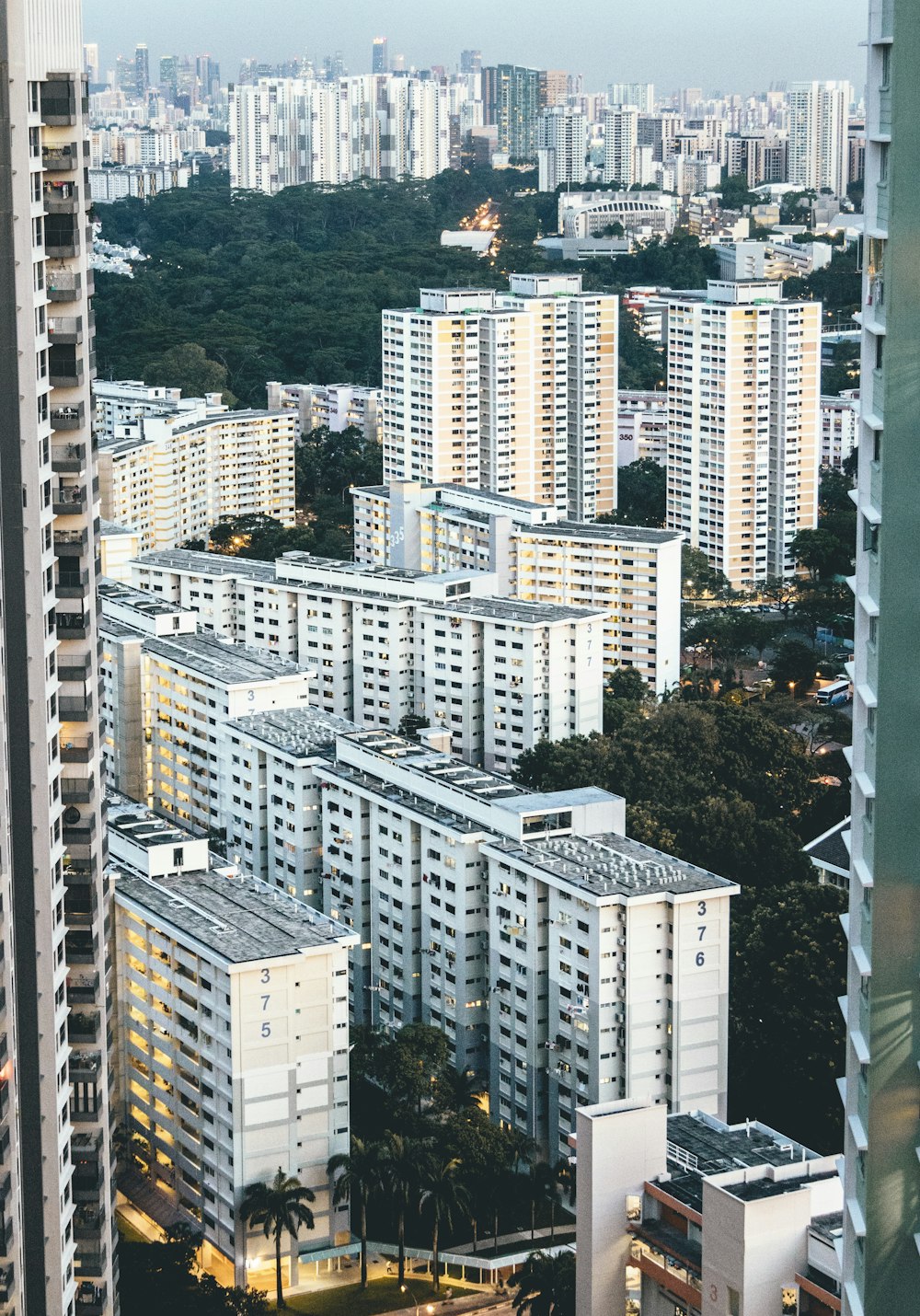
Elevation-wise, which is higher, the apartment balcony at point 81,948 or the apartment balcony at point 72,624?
the apartment balcony at point 72,624

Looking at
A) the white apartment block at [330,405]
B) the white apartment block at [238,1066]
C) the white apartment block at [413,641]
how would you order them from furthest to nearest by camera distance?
the white apartment block at [330,405] < the white apartment block at [413,641] < the white apartment block at [238,1066]

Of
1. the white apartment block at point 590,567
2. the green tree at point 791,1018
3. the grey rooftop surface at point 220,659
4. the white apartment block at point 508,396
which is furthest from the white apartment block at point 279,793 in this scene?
the white apartment block at point 508,396

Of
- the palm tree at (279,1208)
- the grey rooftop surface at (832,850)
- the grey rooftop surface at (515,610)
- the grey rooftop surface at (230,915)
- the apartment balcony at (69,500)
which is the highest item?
the apartment balcony at (69,500)

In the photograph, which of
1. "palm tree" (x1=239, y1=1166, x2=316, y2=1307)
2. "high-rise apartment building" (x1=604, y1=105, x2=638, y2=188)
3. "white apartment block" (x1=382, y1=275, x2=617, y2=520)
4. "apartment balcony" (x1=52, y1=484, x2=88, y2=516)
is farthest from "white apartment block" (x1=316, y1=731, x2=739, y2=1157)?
"high-rise apartment building" (x1=604, y1=105, x2=638, y2=188)

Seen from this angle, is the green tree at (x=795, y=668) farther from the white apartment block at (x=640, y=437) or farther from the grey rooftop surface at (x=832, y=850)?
the white apartment block at (x=640, y=437)

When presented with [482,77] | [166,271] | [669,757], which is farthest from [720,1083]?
[482,77]

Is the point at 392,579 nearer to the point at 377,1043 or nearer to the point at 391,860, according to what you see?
the point at 391,860
